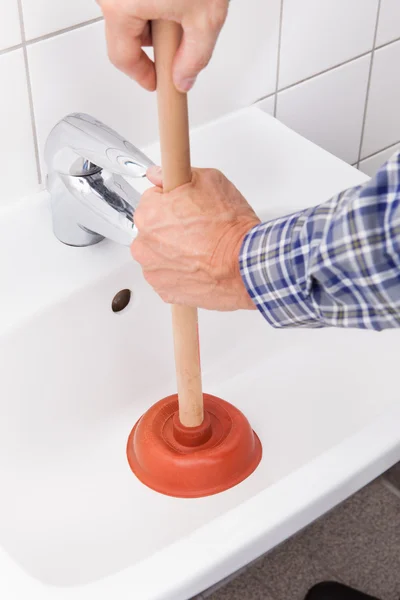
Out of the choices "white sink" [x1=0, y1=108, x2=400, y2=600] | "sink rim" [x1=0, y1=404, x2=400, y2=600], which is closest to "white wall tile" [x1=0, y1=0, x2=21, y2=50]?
"white sink" [x1=0, y1=108, x2=400, y2=600]

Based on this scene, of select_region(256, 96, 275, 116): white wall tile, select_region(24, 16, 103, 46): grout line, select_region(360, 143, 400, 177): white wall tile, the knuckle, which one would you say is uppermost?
the knuckle

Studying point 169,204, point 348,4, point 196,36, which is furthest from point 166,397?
point 348,4

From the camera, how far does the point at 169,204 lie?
0.59m

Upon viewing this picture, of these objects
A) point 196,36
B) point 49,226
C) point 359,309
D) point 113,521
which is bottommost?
point 113,521

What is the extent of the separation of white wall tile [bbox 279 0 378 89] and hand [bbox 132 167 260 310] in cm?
38

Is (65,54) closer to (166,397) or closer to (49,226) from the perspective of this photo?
(49,226)

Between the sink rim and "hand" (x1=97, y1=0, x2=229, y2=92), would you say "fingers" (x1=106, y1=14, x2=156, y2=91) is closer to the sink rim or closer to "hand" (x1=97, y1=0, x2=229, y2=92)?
"hand" (x1=97, y1=0, x2=229, y2=92)

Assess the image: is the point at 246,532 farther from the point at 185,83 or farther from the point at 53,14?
the point at 53,14

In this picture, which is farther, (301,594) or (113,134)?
(301,594)

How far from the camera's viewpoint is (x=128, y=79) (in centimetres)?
81

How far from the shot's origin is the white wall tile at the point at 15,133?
0.73m

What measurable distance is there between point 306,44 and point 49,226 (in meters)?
0.39

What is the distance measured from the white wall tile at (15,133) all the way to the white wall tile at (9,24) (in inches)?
0.4

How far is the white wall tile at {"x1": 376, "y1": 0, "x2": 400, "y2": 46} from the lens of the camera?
3.36 feet
